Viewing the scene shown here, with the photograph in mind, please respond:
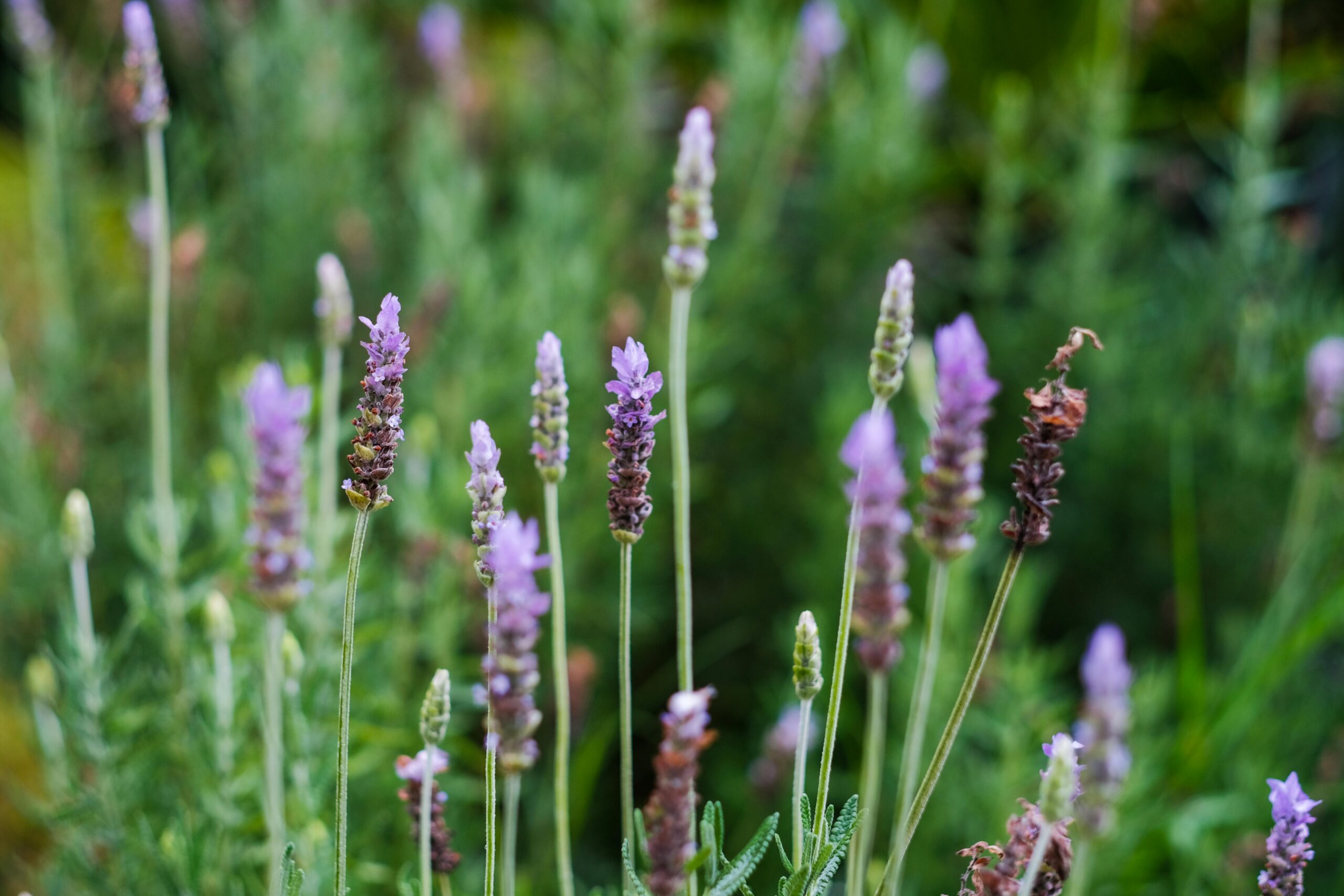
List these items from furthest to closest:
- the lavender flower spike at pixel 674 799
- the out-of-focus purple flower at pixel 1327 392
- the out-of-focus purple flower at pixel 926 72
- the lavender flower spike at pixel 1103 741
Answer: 1. the out-of-focus purple flower at pixel 926 72
2. the out-of-focus purple flower at pixel 1327 392
3. the lavender flower spike at pixel 1103 741
4. the lavender flower spike at pixel 674 799

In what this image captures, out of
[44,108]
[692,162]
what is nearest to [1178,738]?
[692,162]

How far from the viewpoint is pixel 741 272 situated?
1.51 m

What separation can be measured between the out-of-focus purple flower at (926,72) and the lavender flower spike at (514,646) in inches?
49.8

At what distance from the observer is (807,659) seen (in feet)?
1.68

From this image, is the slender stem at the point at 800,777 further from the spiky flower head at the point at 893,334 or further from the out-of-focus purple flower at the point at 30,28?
the out-of-focus purple flower at the point at 30,28

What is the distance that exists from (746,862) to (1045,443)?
224 mm

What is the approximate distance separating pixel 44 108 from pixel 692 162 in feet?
3.85

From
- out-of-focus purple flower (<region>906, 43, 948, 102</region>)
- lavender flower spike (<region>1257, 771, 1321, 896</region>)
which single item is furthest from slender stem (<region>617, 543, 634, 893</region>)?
out-of-focus purple flower (<region>906, 43, 948, 102</region>)

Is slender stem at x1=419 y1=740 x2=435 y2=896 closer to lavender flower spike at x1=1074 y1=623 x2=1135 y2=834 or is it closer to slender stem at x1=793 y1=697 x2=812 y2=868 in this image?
slender stem at x1=793 y1=697 x2=812 y2=868

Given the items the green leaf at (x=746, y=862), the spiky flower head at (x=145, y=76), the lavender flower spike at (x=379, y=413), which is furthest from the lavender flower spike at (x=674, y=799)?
the spiky flower head at (x=145, y=76)

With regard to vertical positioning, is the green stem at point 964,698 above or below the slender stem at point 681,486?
below

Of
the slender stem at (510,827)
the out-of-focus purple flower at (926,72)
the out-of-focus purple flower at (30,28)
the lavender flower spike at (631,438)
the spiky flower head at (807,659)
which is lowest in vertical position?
the slender stem at (510,827)

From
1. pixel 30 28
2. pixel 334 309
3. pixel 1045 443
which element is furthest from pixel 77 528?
pixel 30 28

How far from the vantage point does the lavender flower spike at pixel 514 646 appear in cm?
47
